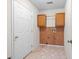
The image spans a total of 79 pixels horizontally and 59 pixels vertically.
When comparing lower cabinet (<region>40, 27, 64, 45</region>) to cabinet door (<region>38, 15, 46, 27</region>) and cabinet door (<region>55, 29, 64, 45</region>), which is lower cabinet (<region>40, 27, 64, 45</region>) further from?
cabinet door (<region>38, 15, 46, 27</region>)

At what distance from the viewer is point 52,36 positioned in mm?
5621

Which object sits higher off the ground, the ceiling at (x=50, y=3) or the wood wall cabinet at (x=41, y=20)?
the ceiling at (x=50, y=3)

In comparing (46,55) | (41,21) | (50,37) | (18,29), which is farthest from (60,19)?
(18,29)

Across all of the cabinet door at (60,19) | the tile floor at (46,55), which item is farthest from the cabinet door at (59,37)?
the tile floor at (46,55)

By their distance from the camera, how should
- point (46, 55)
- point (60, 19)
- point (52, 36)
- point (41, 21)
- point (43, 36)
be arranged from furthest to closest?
point (43, 36), point (52, 36), point (41, 21), point (60, 19), point (46, 55)

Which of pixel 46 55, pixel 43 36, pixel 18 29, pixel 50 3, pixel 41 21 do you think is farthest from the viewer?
pixel 43 36

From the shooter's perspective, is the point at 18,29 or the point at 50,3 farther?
the point at 50,3

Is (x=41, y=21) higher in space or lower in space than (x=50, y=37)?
higher

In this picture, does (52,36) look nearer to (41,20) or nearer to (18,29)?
(41,20)

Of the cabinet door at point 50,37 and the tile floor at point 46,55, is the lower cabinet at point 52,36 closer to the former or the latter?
the cabinet door at point 50,37

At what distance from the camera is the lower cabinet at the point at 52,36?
5445 millimetres

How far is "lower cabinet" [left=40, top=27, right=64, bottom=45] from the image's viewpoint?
5.45 metres

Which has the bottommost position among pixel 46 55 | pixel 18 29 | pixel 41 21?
pixel 46 55
